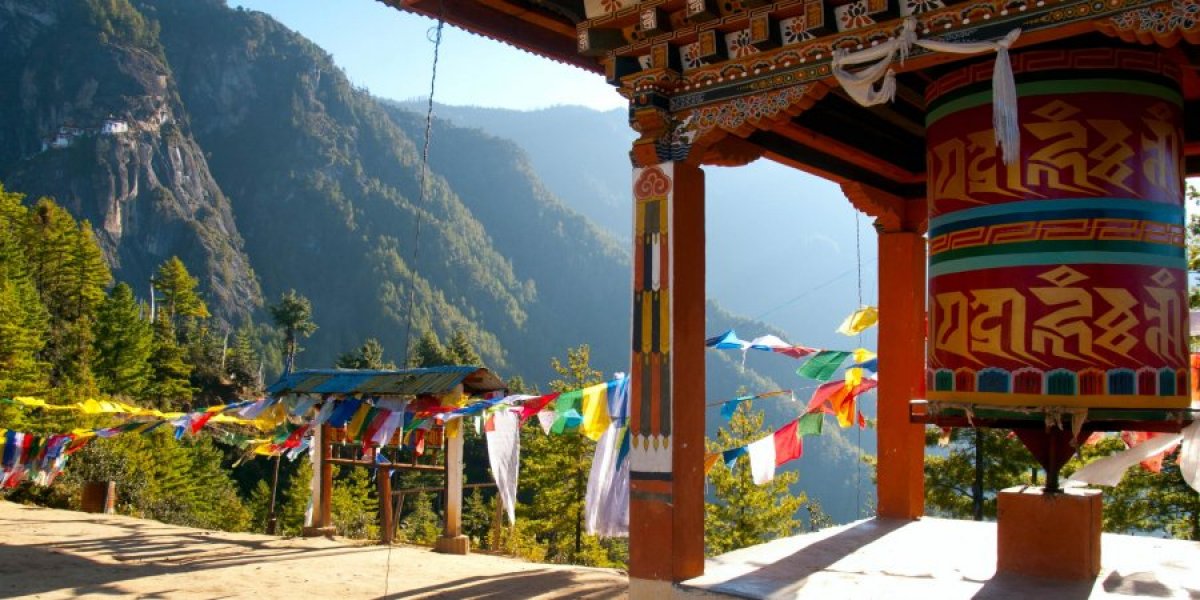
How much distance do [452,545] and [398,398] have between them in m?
2.70

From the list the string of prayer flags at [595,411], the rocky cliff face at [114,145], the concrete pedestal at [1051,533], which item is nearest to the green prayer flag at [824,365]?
the string of prayer flags at [595,411]

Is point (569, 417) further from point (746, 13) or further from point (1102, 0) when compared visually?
point (1102, 0)

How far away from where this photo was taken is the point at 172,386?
6575cm

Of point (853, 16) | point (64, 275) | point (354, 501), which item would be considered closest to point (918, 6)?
point (853, 16)

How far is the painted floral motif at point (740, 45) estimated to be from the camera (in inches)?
278

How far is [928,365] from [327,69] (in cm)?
19070

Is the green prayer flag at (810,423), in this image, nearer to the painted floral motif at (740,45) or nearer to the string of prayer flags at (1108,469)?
the string of prayer flags at (1108,469)

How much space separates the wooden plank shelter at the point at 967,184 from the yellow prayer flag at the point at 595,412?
15.6ft

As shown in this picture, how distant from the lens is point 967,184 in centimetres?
709

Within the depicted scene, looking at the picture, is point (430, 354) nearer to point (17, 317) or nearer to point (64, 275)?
point (64, 275)

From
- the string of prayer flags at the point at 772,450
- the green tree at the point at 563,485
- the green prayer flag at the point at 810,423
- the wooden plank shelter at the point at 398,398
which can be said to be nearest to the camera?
the string of prayer flags at the point at 772,450

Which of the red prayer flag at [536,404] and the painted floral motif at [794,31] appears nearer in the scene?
the painted floral motif at [794,31]

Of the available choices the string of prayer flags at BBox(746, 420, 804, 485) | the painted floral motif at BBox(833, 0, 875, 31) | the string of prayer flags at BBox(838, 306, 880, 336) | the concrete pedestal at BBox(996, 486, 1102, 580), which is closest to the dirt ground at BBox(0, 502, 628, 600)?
the string of prayer flags at BBox(746, 420, 804, 485)

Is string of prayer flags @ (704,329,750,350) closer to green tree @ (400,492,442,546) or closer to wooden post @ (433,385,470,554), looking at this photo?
wooden post @ (433,385,470,554)
